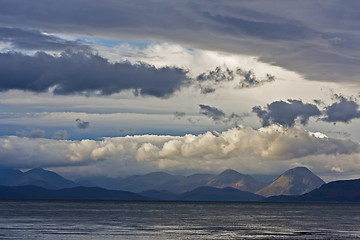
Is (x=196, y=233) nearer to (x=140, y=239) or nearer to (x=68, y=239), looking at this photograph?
(x=140, y=239)

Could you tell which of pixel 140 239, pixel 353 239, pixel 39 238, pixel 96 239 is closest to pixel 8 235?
pixel 39 238

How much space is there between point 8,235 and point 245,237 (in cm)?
5612

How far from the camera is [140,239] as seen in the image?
12369 cm

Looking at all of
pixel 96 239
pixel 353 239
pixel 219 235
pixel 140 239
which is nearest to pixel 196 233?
pixel 219 235

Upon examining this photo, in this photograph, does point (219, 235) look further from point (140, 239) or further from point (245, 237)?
point (140, 239)

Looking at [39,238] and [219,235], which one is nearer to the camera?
[39,238]

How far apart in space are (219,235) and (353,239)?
3189 cm

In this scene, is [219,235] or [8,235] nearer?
[8,235]

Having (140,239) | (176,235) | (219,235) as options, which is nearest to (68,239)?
(140,239)

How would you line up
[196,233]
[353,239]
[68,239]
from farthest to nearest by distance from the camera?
1. [196,233]
2. [353,239]
3. [68,239]

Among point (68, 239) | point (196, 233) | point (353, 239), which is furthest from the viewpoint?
point (196, 233)

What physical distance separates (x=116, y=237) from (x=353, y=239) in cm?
5558

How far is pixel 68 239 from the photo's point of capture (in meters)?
120

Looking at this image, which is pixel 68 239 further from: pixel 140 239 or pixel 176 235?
pixel 176 235
